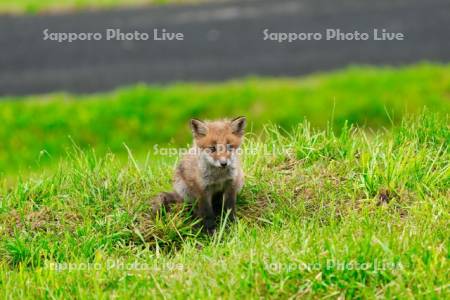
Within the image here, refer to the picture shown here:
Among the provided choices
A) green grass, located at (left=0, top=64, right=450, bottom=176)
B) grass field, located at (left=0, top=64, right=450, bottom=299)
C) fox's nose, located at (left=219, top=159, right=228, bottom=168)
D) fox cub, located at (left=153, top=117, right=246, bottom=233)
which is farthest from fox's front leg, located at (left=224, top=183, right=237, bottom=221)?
green grass, located at (left=0, top=64, right=450, bottom=176)

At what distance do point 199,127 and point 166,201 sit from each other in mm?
811

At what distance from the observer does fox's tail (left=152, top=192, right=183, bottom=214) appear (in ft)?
25.3

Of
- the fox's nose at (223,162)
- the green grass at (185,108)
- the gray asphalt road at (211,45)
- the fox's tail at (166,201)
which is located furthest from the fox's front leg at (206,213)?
the gray asphalt road at (211,45)

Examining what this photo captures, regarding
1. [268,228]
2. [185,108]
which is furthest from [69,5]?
[268,228]

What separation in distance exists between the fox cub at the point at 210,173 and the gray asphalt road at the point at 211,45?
653 centimetres

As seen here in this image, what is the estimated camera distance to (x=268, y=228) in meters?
7.23

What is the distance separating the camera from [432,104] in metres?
12.3

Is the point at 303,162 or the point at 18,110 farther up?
the point at 18,110

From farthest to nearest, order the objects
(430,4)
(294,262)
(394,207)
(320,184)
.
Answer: (430,4) < (320,184) < (394,207) < (294,262)

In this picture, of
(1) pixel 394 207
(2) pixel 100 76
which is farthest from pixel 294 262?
(2) pixel 100 76

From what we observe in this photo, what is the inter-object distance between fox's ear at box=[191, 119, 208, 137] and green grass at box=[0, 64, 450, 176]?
454 centimetres

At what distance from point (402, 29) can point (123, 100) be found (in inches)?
216

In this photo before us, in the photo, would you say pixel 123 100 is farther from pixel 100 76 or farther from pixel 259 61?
pixel 259 61

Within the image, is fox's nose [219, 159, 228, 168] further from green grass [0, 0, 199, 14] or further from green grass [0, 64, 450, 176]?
green grass [0, 0, 199, 14]
